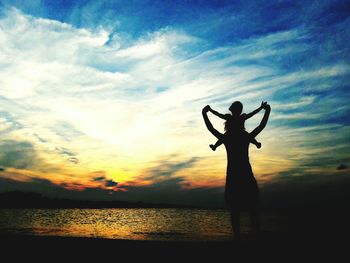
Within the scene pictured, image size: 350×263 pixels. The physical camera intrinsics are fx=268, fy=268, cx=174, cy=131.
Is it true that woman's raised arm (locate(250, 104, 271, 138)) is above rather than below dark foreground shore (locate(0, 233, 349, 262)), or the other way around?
above

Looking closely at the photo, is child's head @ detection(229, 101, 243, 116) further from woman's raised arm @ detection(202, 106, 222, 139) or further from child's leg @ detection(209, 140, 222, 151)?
child's leg @ detection(209, 140, 222, 151)

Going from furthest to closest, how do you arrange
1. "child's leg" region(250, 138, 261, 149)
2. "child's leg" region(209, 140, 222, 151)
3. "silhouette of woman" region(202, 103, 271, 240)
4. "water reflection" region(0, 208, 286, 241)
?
"water reflection" region(0, 208, 286, 241) → "child's leg" region(209, 140, 222, 151) → "child's leg" region(250, 138, 261, 149) → "silhouette of woman" region(202, 103, 271, 240)

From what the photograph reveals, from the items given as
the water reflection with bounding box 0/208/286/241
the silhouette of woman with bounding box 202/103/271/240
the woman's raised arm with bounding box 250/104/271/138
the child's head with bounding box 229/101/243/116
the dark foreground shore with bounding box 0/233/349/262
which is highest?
the child's head with bounding box 229/101/243/116

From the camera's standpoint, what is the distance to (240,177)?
4.65 meters

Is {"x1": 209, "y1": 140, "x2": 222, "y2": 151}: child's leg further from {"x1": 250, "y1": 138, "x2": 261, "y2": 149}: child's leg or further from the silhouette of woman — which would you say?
{"x1": 250, "y1": 138, "x2": 261, "y2": 149}: child's leg

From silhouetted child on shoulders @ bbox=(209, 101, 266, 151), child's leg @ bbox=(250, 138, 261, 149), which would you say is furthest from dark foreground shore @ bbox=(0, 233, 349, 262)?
silhouetted child on shoulders @ bbox=(209, 101, 266, 151)

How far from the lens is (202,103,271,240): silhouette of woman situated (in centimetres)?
463

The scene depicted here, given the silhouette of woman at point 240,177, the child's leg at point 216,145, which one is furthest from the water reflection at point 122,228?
the child's leg at point 216,145

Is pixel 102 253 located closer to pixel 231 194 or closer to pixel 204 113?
pixel 231 194

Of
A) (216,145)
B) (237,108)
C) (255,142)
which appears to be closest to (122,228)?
(216,145)

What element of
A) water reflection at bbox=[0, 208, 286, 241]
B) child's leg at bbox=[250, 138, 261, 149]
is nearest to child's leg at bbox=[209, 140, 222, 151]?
child's leg at bbox=[250, 138, 261, 149]

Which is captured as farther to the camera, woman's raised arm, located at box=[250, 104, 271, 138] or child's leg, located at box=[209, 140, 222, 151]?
child's leg, located at box=[209, 140, 222, 151]

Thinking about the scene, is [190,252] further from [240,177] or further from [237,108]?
[237,108]

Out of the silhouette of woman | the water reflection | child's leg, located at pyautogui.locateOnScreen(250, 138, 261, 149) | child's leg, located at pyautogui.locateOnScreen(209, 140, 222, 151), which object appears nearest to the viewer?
the silhouette of woman
